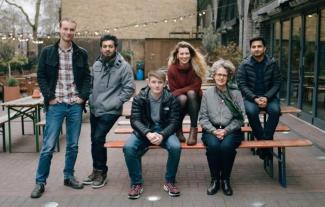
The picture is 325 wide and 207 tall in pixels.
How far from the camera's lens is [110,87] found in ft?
17.8

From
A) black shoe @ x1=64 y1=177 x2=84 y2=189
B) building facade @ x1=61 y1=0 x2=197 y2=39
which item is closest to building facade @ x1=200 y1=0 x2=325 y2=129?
black shoe @ x1=64 y1=177 x2=84 y2=189

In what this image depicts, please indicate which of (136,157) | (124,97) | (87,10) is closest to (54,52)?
(124,97)

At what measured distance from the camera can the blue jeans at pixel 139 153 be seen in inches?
203

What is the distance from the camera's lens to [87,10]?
32.1 m

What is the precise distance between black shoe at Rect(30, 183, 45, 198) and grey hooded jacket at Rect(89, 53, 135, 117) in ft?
3.35

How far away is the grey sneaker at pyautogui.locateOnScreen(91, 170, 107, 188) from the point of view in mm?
5520

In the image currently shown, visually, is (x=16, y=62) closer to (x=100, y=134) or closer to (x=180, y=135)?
(x=100, y=134)

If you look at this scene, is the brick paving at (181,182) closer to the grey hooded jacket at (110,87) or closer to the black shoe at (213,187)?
the black shoe at (213,187)

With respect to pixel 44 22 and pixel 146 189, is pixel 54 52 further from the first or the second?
pixel 44 22

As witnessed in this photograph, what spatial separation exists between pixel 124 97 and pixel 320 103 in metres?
5.66

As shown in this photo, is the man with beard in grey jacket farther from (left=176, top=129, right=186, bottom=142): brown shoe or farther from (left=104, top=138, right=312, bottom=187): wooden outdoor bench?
(left=176, top=129, right=186, bottom=142): brown shoe

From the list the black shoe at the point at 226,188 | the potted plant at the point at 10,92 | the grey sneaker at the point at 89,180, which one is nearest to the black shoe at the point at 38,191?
the grey sneaker at the point at 89,180

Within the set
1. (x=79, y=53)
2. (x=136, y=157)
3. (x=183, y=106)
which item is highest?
(x=79, y=53)

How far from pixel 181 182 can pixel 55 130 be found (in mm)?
1648
